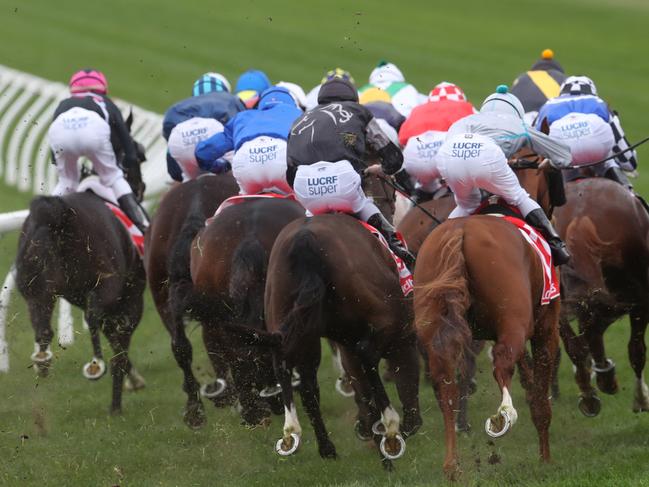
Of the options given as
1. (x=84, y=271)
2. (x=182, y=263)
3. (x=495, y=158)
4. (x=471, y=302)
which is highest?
(x=495, y=158)

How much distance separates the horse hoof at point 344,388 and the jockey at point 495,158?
2.40m

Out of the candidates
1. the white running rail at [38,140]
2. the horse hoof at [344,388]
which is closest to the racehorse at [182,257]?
the horse hoof at [344,388]

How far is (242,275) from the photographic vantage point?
7012 millimetres

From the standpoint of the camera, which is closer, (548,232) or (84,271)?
(548,232)

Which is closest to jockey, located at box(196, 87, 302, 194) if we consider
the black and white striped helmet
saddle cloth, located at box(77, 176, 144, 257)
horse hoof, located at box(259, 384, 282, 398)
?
saddle cloth, located at box(77, 176, 144, 257)

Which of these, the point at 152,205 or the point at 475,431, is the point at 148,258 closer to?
the point at 475,431

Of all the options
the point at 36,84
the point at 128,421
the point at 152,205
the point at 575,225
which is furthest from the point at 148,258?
the point at 36,84

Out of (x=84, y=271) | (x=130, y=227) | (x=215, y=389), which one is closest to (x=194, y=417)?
(x=215, y=389)

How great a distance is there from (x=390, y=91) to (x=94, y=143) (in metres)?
2.87

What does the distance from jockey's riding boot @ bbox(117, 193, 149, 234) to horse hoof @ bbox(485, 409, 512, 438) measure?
405 centimetres

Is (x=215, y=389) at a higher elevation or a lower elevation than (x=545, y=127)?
lower

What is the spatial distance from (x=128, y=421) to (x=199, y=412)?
28.7 inches

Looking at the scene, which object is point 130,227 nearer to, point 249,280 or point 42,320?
point 42,320

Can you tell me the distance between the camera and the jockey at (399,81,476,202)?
8430 mm
